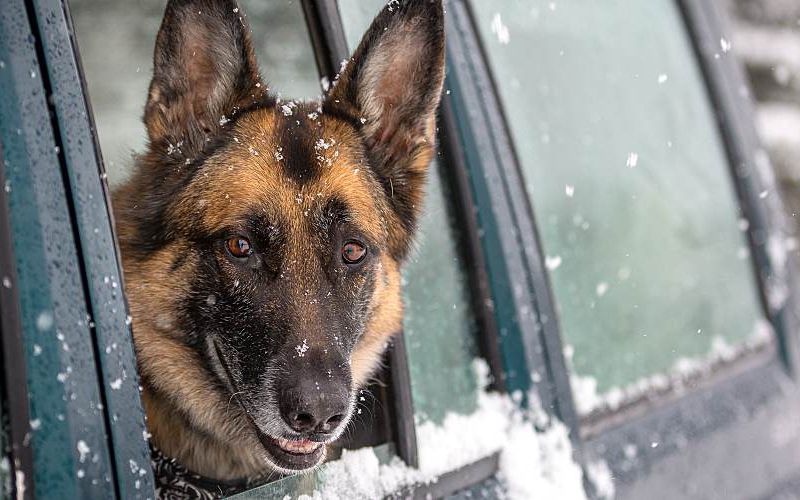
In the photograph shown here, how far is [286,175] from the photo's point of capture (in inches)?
92.3

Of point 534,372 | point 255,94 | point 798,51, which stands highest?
point 798,51

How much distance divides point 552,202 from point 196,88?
3.78 ft

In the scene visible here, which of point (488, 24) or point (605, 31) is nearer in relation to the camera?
point (488, 24)

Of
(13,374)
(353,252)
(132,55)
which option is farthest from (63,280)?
(132,55)

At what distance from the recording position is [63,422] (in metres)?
1.37

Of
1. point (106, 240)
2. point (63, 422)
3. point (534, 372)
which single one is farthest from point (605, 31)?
point (63, 422)

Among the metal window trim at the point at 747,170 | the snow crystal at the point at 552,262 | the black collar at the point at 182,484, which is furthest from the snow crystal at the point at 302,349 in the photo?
the metal window trim at the point at 747,170

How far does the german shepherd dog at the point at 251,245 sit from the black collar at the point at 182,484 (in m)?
0.10

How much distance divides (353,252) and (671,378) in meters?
1.37

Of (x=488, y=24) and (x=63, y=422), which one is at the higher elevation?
(x=488, y=24)

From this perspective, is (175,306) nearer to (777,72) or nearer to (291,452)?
(291,452)

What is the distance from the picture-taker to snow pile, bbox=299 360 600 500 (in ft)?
6.70

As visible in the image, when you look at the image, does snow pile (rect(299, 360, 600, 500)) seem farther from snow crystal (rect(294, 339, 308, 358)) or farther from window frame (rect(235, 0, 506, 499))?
snow crystal (rect(294, 339, 308, 358))

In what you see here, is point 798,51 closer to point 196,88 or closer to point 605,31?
point 605,31
